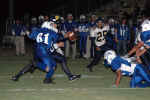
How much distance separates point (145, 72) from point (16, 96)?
3146 millimetres

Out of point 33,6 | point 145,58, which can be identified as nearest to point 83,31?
point 145,58

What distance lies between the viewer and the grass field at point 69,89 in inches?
311

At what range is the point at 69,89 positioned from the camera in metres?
8.80

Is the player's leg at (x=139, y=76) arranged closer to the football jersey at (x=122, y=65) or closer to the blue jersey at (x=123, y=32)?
the football jersey at (x=122, y=65)

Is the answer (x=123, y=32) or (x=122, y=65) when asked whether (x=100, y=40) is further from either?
(x=123, y=32)

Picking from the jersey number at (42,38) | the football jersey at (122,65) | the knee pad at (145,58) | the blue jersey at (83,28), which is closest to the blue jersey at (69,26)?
the blue jersey at (83,28)

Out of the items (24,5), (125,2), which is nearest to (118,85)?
(125,2)

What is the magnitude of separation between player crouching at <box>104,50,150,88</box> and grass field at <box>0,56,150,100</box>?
27cm

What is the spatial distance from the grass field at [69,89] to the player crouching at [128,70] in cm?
27

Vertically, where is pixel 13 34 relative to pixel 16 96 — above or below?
above

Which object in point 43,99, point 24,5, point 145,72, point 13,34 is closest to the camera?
point 43,99

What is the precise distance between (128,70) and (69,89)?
4.96 feet

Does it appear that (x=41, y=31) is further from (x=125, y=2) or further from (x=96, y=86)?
(x=125, y=2)

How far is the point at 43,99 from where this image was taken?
7.63 m
